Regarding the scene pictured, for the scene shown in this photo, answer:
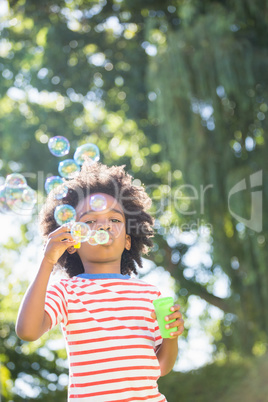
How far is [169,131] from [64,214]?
10.1 feet

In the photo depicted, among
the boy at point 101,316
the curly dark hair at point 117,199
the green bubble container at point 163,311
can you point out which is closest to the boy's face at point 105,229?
the boy at point 101,316

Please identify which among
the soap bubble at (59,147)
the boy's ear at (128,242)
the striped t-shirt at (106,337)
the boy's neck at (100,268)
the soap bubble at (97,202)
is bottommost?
the striped t-shirt at (106,337)

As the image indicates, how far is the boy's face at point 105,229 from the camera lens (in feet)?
6.14

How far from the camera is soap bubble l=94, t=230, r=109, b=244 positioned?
5.95 ft

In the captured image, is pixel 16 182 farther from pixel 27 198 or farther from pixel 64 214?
pixel 64 214

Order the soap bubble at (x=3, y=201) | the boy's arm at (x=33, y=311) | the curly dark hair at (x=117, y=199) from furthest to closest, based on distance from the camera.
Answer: the soap bubble at (x=3, y=201) → the curly dark hair at (x=117, y=199) → the boy's arm at (x=33, y=311)

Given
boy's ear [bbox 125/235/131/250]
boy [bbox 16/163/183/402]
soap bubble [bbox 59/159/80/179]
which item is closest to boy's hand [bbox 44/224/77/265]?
boy [bbox 16/163/183/402]

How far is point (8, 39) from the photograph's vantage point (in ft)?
23.3

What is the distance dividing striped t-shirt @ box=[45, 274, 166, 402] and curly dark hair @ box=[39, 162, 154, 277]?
9.0 inches

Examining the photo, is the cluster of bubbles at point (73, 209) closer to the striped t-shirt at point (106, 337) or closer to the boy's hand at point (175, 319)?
the striped t-shirt at point (106, 337)

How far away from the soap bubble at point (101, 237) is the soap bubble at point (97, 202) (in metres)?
0.11

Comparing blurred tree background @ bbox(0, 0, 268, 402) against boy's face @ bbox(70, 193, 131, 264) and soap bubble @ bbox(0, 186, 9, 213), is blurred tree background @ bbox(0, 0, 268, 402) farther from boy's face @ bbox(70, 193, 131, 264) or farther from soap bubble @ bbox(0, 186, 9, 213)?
boy's face @ bbox(70, 193, 131, 264)

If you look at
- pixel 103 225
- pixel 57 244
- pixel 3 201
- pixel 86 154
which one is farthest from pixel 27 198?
pixel 57 244

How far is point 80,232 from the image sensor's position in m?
1.75
